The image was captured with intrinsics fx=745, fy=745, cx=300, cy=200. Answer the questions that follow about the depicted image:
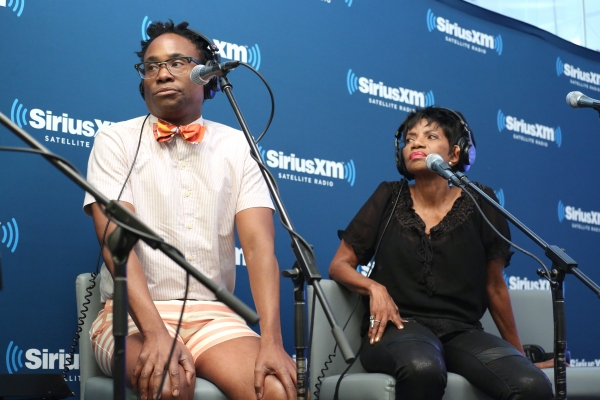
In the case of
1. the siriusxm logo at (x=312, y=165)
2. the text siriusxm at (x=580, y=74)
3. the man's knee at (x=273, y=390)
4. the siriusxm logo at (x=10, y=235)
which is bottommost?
the man's knee at (x=273, y=390)

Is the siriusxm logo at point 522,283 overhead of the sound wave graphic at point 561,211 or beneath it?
beneath

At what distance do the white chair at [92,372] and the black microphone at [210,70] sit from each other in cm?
83

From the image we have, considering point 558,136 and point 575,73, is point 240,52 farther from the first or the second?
point 575,73

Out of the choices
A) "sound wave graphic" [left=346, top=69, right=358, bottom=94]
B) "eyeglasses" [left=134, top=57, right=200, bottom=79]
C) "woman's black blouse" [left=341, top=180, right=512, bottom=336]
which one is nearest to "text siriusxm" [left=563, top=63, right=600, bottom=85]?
"sound wave graphic" [left=346, top=69, right=358, bottom=94]

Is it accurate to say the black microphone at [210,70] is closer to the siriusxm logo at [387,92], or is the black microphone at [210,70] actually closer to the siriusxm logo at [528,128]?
the siriusxm logo at [387,92]

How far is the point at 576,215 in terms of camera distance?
15.6 feet

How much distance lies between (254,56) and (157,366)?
1901 mm

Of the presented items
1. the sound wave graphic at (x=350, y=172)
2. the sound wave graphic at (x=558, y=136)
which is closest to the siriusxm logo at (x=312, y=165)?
the sound wave graphic at (x=350, y=172)

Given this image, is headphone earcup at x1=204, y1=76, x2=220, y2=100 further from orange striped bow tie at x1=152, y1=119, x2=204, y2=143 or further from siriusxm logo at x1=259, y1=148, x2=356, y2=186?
siriusxm logo at x1=259, y1=148, x2=356, y2=186

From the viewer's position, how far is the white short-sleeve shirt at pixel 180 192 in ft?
8.08

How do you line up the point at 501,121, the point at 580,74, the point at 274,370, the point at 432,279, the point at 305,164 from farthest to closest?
the point at 580,74
the point at 501,121
the point at 305,164
the point at 432,279
the point at 274,370

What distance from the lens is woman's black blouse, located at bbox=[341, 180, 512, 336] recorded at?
112 inches

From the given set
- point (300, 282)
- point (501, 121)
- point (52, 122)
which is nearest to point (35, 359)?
point (52, 122)

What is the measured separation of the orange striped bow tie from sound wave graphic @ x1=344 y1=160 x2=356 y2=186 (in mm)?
1308
